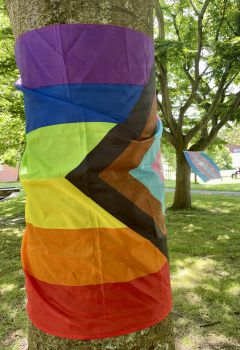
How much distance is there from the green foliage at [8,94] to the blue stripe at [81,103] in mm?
7131

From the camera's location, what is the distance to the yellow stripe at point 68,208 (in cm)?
161

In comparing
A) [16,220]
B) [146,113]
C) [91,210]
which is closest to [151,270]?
[91,210]

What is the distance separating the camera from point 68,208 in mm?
1617

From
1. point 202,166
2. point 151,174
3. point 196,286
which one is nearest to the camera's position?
point 151,174

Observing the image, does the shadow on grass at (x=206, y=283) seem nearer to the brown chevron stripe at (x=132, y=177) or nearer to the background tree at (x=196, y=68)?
the brown chevron stripe at (x=132, y=177)

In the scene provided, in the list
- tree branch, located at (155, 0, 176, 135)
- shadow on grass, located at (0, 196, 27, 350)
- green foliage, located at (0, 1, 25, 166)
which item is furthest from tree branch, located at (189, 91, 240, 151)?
shadow on grass, located at (0, 196, 27, 350)

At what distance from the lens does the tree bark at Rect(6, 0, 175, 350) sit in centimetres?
162

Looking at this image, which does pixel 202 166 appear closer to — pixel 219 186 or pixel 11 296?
pixel 11 296

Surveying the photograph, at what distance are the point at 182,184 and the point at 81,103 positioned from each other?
10589 mm

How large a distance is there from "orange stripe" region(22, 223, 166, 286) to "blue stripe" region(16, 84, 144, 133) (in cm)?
51

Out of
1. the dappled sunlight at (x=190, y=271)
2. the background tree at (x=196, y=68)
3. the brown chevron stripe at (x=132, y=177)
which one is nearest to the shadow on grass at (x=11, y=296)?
the dappled sunlight at (x=190, y=271)

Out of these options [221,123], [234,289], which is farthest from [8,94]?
[234,289]

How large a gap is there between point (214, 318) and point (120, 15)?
10.5 ft

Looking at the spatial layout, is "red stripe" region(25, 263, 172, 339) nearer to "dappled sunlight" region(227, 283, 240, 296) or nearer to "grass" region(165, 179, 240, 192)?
"dappled sunlight" region(227, 283, 240, 296)
